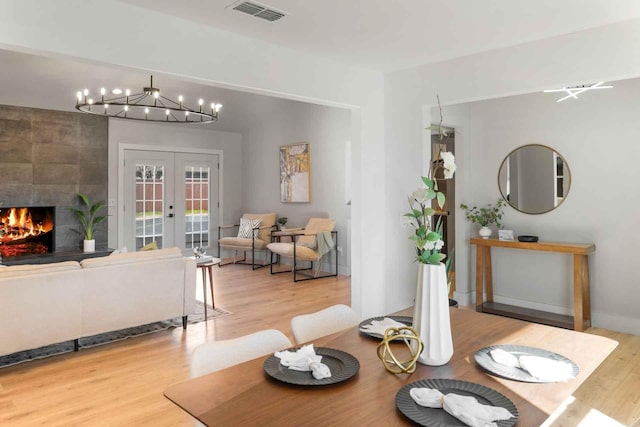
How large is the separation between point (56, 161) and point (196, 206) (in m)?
2.52

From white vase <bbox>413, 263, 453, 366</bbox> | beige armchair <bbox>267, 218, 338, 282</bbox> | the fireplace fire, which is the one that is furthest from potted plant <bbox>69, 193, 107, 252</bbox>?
white vase <bbox>413, 263, 453, 366</bbox>

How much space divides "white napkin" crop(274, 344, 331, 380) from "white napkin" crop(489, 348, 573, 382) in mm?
631

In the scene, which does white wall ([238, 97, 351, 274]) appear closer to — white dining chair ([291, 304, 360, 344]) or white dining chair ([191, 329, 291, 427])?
white dining chair ([291, 304, 360, 344])

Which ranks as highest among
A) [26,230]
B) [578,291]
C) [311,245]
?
[26,230]

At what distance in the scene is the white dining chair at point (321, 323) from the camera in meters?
2.07

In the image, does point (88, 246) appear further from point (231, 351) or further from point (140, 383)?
point (231, 351)

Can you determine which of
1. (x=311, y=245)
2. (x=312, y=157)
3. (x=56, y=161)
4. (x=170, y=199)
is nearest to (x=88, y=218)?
(x=56, y=161)

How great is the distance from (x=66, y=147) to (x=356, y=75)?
5.14 meters

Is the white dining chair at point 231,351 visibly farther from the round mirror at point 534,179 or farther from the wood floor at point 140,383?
the round mirror at point 534,179

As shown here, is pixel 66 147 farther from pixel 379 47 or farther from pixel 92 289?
pixel 379 47

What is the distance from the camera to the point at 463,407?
3.95 feet

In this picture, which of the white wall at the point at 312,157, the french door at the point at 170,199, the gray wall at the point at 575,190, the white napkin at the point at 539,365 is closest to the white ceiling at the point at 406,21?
the gray wall at the point at 575,190

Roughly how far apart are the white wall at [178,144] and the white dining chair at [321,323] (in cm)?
641

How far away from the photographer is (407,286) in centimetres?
459
